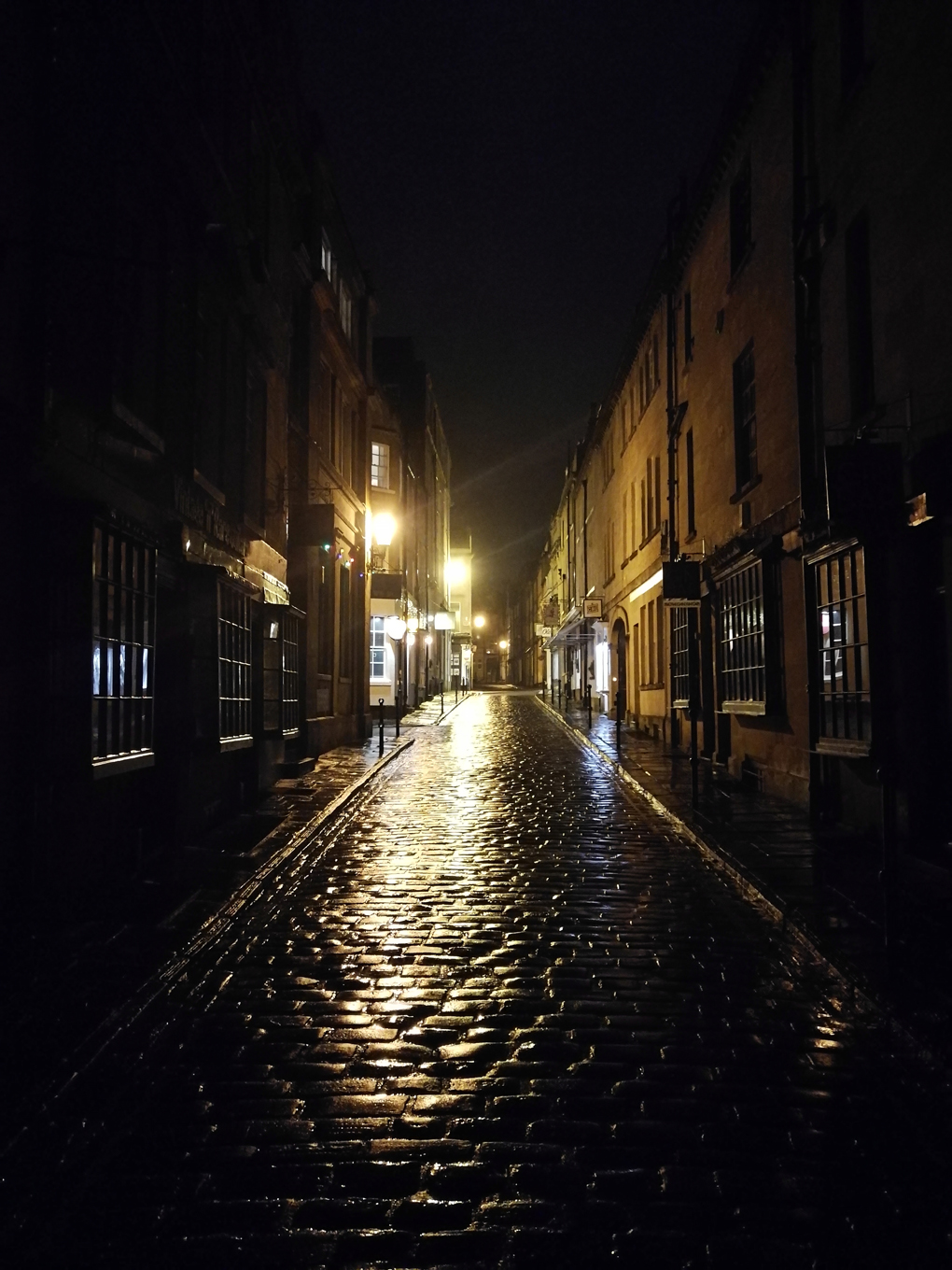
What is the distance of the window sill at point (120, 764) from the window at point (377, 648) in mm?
24755

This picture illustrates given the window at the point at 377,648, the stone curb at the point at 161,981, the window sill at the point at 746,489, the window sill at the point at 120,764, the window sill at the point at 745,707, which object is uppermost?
the window sill at the point at 746,489

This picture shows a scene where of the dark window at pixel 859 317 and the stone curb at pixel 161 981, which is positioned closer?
the stone curb at pixel 161 981

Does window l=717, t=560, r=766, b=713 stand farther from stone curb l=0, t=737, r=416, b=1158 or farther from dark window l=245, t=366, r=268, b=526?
dark window l=245, t=366, r=268, b=526

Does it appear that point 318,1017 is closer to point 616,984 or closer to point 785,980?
point 616,984

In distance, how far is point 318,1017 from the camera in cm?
485

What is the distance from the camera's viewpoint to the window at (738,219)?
14828 millimetres

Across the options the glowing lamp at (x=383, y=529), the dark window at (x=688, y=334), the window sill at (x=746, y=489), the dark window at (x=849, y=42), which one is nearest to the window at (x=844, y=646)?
the window sill at (x=746, y=489)

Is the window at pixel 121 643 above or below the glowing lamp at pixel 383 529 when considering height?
below

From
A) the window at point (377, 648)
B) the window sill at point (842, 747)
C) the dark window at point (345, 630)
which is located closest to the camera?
the window sill at point (842, 747)

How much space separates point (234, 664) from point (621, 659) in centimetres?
2128

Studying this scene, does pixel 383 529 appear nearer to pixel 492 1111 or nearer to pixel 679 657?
pixel 679 657

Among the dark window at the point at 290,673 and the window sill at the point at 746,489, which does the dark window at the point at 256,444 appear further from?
the window sill at the point at 746,489

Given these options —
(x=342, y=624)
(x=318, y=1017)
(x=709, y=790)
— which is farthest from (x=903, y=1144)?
(x=342, y=624)

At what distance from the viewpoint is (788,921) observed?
21.4 ft
